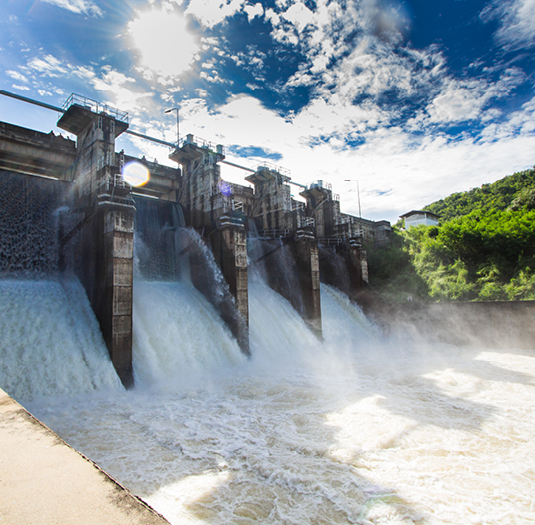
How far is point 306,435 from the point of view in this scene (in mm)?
6973

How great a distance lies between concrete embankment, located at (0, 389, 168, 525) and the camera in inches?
71.2

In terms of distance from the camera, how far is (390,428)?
7160mm

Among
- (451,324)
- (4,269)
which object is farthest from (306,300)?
(4,269)

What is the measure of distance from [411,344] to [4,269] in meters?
20.6

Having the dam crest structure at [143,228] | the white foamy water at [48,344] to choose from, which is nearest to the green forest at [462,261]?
the dam crest structure at [143,228]

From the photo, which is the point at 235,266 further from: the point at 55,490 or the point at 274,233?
the point at 55,490

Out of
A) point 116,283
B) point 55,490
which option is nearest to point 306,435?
point 55,490

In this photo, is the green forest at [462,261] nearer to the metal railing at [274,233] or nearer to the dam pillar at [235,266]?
the metal railing at [274,233]

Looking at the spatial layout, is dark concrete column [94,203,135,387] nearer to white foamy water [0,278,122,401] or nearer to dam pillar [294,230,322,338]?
white foamy water [0,278,122,401]

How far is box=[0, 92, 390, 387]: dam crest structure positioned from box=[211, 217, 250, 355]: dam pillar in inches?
2.0

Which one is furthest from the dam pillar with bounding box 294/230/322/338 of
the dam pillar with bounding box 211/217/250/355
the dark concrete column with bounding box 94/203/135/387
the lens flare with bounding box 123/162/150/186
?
the dark concrete column with bounding box 94/203/135/387

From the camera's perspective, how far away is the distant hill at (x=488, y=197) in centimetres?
4488

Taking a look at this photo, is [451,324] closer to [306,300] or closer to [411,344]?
[411,344]

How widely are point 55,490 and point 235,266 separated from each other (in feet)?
45.4
